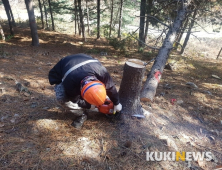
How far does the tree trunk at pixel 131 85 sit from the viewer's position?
2.87m

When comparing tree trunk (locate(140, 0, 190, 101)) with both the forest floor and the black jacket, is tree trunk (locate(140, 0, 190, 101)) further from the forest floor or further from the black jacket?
the black jacket

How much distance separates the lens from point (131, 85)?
119 inches

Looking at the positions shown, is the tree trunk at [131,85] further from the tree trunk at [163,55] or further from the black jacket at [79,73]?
the tree trunk at [163,55]

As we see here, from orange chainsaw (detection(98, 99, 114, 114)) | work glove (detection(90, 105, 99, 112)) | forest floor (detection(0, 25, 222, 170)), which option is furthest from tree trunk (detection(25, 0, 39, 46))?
orange chainsaw (detection(98, 99, 114, 114))

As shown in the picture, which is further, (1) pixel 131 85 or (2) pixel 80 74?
(1) pixel 131 85

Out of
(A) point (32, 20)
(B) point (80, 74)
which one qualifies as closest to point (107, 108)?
(B) point (80, 74)

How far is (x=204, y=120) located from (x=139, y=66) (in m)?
2.51

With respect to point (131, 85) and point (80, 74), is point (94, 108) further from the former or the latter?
point (80, 74)

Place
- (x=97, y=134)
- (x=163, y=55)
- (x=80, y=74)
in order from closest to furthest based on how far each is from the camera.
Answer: (x=80, y=74)
(x=97, y=134)
(x=163, y=55)

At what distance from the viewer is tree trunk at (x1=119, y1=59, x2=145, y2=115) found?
9.40 ft

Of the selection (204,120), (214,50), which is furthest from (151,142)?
(214,50)

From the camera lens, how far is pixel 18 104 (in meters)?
3.38

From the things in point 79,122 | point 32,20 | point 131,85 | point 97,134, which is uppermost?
point 32,20

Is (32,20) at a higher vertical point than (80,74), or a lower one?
higher
